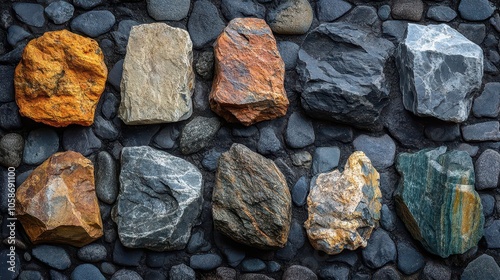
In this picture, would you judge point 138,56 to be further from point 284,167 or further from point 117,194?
point 284,167

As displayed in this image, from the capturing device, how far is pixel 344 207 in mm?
2053

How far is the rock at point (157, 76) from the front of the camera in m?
2.04

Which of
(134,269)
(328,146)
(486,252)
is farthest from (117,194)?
(486,252)

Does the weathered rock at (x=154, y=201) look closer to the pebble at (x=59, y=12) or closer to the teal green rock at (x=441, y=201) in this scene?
the pebble at (x=59, y=12)

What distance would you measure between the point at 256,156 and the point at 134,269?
0.52m

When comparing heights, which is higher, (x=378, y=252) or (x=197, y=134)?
(x=197, y=134)

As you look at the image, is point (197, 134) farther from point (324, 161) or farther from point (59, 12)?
point (59, 12)

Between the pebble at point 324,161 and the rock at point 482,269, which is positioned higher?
the pebble at point 324,161

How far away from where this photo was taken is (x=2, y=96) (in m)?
2.08

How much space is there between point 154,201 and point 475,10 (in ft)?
3.91

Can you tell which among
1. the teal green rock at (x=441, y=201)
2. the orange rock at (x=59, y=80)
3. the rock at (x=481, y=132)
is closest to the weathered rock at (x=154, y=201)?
the orange rock at (x=59, y=80)

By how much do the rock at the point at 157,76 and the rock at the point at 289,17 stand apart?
0.28 m

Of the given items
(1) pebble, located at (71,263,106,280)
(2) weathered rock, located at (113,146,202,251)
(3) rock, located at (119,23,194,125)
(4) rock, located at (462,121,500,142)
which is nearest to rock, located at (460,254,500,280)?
(4) rock, located at (462,121,500,142)

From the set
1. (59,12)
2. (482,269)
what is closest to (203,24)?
(59,12)
